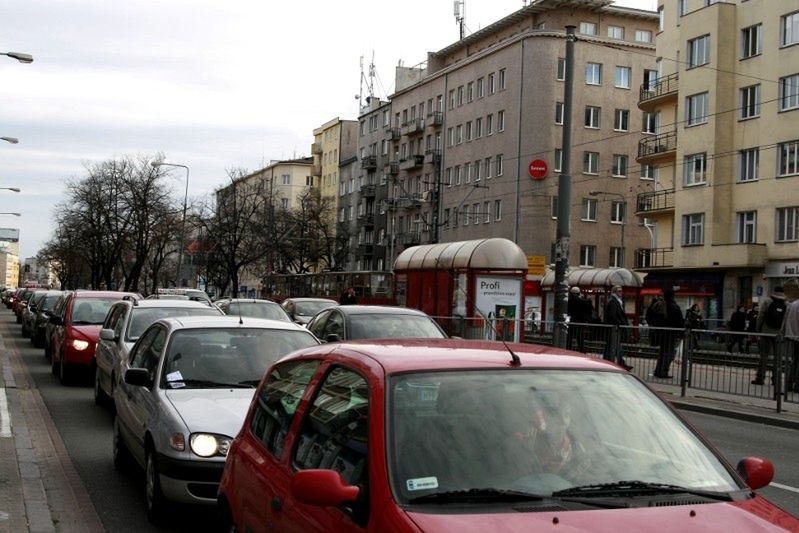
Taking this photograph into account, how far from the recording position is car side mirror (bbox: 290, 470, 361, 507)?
144 inches

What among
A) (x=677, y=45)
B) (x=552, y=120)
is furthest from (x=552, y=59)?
(x=677, y=45)

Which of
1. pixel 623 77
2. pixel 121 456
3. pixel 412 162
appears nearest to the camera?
pixel 121 456

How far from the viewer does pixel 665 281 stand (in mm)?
51469

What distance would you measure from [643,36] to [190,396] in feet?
238

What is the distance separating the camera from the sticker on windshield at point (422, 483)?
11.9ft

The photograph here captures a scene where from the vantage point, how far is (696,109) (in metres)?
49.6

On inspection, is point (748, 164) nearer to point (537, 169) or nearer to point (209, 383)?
point (537, 169)

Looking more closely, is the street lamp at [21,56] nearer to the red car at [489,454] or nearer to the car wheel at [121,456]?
the car wheel at [121,456]

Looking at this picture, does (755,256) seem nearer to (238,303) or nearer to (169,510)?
(238,303)

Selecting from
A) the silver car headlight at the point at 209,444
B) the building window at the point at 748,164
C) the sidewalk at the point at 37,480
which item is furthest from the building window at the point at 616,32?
the silver car headlight at the point at 209,444

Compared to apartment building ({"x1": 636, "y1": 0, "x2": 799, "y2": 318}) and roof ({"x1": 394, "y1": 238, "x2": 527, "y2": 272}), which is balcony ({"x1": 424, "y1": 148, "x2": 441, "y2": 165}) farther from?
roof ({"x1": 394, "y1": 238, "x2": 527, "y2": 272})

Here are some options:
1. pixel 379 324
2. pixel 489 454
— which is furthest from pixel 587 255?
pixel 489 454

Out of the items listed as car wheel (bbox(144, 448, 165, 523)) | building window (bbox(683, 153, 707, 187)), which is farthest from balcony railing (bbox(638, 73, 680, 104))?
car wheel (bbox(144, 448, 165, 523))

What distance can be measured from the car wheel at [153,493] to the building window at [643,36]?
7249cm
